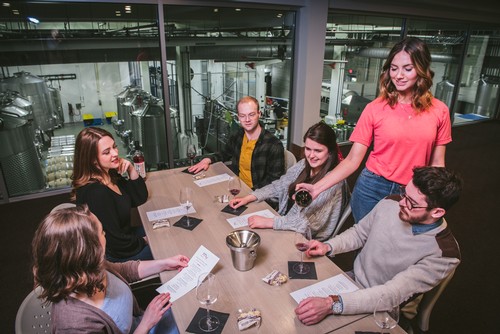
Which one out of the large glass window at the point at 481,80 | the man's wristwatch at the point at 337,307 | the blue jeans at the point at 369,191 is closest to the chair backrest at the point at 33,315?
the man's wristwatch at the point at 337,307

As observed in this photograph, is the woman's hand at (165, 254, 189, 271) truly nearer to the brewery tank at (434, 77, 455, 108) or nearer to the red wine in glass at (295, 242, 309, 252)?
the red wine in glass at (295, 242, 309, 252)

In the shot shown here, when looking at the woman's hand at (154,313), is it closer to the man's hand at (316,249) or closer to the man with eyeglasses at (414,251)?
the man with eyeglasses at (414,251)

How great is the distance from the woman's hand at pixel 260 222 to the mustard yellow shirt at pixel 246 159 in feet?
3.08

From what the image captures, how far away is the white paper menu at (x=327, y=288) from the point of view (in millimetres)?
1445

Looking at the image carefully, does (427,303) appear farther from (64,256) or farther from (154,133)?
(154,133)

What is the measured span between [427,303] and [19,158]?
4.45 metres

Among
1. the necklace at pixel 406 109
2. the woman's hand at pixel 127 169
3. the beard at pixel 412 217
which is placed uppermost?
the necklace at pixel 406 109

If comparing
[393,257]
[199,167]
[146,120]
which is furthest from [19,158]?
[393,257]

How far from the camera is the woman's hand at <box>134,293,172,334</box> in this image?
4.28 ft

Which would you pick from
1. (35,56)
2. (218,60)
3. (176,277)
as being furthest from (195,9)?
(176,277)

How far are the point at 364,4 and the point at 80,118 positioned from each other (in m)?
4.50

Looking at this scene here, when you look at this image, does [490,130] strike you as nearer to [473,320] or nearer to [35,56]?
[473,320]

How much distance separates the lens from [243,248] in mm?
1557

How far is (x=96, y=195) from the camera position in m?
1.95
